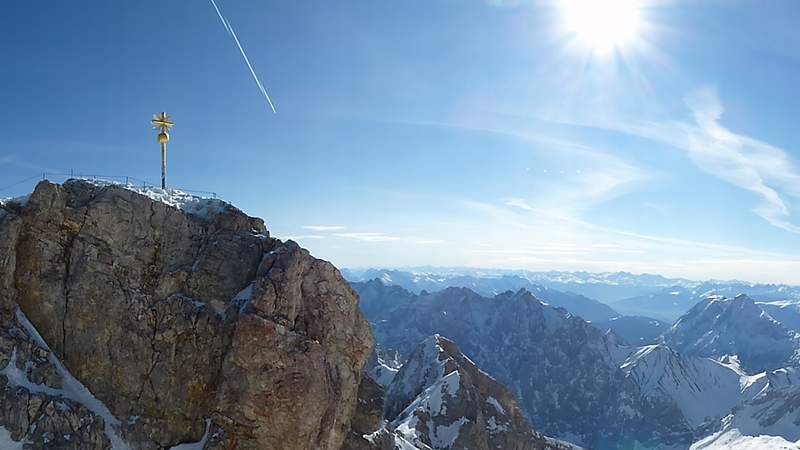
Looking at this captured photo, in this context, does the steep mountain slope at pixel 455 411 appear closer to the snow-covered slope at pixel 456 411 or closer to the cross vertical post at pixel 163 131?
the snow-covered slope at pixel 456 411

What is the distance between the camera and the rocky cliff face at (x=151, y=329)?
48875mm

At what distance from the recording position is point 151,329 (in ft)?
170

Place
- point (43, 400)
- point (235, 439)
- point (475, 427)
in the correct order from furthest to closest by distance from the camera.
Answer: point (475, 427) < point (235, 439) < point (43, 400)

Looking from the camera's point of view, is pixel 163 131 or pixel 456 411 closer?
pixel 163 131

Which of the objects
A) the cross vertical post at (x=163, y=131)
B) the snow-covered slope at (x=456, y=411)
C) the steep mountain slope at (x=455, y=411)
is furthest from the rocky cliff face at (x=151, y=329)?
the snow-covered slope at (x=456, y=411)

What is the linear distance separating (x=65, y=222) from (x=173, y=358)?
58.9 ft

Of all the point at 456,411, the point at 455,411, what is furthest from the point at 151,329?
the point at 456,411

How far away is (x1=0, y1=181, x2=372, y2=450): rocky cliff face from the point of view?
48.9 m

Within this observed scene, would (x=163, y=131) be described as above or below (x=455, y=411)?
above

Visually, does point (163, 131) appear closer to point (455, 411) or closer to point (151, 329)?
point (151, 329)

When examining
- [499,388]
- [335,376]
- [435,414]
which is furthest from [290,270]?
[499,388]

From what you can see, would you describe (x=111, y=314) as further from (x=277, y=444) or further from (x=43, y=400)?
(x=277, y=444)

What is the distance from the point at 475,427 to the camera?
113688 millimetres

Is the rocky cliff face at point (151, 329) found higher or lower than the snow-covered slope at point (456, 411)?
higher
